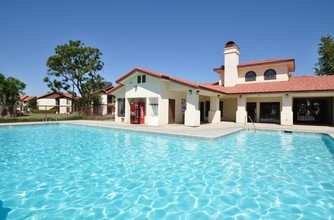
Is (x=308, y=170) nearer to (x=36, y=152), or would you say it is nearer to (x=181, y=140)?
(x=181, y=140)

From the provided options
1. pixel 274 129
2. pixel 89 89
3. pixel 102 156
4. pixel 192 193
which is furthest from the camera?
pixel 89 89

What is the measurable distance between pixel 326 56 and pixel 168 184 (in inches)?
1755

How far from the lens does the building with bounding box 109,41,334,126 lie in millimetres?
18600

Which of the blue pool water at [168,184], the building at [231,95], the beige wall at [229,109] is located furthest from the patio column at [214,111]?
the blue pool water at [168,184]

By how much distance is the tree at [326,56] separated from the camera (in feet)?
118

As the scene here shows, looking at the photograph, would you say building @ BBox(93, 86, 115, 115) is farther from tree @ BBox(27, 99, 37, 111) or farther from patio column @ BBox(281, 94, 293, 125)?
tree @ BBox(27, 99, 37, 111)

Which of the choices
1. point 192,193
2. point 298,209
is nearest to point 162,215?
point 192,193

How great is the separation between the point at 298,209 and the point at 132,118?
1806cm

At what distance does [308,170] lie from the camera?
22.5ft

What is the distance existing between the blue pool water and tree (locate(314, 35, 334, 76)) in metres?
35.6

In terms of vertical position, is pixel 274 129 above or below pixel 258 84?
below

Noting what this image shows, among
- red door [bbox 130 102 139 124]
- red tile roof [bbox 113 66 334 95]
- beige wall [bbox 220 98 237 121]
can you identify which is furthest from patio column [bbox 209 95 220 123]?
red door [bbox 130 102 139 124]

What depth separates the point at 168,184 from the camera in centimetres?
563

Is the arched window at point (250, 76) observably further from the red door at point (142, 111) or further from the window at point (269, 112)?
the red door at point (142, 111)
